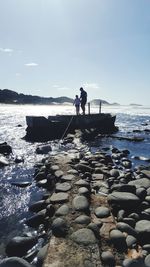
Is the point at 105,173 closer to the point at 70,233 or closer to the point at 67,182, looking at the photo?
the point at 67,182

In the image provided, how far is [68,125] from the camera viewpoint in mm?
32875

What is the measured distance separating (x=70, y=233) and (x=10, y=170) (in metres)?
10.4

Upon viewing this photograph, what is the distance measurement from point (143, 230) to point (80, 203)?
2.21 metres

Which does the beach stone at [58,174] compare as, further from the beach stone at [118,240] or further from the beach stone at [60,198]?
the beach stone at [118,240]

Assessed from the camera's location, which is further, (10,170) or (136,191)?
(10,170)

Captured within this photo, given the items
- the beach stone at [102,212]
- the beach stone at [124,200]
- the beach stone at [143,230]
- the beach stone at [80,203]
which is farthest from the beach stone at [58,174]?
the beach stone at [143,230]

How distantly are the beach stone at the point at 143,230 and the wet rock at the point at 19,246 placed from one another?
2.88 meters

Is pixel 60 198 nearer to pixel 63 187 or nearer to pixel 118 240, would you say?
pixel 63 187

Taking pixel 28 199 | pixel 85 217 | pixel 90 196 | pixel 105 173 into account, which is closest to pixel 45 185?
pixel 28 199

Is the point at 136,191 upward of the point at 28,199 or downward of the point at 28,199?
upward

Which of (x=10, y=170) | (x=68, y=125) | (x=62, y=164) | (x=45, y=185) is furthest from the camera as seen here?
(x=68, y=125)

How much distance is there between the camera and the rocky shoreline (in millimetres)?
6812

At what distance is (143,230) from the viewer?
8.06 m

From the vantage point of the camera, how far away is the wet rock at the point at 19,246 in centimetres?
825
